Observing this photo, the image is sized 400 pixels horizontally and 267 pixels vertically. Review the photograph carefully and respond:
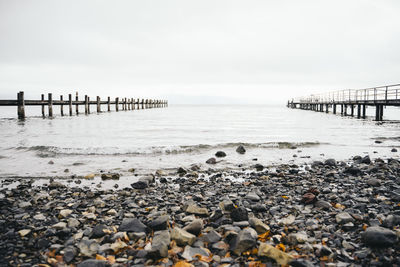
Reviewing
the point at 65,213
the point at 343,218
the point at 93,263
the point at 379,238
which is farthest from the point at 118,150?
the point at 379,238

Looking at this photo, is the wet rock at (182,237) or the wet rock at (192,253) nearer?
the wet rock at (192,253)

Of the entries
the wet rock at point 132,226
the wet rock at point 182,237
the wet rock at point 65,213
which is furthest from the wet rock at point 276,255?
the wet rock at point 65,213

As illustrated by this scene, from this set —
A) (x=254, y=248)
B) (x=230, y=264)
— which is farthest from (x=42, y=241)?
(x=254, y=248)

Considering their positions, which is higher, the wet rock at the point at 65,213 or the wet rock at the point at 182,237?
the wet rock at the point at 182,237

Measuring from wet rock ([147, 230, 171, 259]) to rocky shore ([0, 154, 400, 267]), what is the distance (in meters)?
0.01

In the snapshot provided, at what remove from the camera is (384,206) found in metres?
3.89

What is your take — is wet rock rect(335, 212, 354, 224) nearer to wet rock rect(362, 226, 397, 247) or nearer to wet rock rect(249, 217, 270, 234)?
wet rock rect(362, 226, 397, 247)

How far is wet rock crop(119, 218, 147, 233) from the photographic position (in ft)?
10.5

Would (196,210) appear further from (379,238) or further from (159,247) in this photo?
(379,238)

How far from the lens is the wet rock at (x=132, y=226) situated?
3201 millimetres

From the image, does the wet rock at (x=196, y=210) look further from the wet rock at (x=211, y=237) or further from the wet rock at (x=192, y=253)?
the wet rock at (x=192, y=253)

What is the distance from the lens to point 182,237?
2.91 meters

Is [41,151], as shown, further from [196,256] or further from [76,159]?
[196,256]

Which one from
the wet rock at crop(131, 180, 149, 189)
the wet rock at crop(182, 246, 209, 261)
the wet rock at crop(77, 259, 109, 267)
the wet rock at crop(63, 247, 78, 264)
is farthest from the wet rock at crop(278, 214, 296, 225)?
the wet rock at crop(131, 180, 149, 189)
